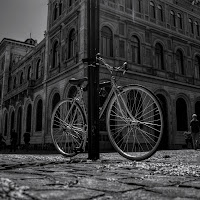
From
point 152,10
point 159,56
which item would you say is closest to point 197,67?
point 159,56

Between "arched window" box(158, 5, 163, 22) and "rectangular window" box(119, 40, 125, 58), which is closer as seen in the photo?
"rectangular window" box(119, 40, 125, 58)

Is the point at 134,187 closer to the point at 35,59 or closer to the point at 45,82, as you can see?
the point at 45,82

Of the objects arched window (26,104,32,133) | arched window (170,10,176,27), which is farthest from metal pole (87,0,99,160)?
arched window (26,104,32,133)

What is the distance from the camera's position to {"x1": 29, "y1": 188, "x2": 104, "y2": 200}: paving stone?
1.26 meters

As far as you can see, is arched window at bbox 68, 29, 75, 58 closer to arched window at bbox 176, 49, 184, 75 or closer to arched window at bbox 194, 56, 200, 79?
arched window at bbox 176, 49, 184, 75

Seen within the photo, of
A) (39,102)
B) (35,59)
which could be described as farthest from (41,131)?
(35,59)

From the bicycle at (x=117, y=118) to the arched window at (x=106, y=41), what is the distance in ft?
40.4

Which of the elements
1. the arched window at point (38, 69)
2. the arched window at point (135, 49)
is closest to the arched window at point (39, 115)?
the arched window at point (38, 69)

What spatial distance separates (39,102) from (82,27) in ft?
27.6

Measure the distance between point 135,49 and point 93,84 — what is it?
1477 cm

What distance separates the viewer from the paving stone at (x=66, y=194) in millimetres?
1261

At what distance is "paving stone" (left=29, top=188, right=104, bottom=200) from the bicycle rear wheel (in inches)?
103

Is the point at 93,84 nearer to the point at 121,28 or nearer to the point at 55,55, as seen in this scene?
the point at 121,28

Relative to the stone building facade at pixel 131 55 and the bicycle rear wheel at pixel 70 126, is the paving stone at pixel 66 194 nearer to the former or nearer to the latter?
the bicycle rear wheel at pixel 70 126
